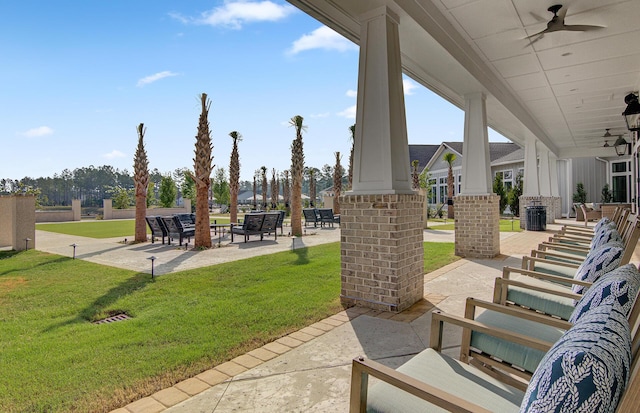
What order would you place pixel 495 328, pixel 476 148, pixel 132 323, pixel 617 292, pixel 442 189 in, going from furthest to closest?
pixel 442 189
pixel 476 148
pixel 132 323
pixel 495 328
pixel 617 292

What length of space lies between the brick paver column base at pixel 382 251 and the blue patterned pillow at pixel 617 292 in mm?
2301

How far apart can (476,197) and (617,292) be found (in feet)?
20.2

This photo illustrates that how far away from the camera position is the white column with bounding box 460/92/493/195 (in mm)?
6988

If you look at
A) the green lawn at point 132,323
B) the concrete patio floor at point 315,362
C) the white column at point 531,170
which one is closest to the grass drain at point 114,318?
the green lawn at point 132,323

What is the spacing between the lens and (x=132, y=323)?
3.48 meters

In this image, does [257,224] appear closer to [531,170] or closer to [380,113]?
[380,113]

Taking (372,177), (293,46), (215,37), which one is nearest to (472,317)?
(372,177)

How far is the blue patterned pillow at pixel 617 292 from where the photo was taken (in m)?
1.17

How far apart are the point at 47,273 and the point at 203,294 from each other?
361cm

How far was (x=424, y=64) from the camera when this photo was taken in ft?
18.1

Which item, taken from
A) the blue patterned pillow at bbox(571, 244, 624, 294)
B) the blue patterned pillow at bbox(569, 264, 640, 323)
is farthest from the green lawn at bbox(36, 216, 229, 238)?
the blue patterned pillow at bbox(569, 264, 640, 323)

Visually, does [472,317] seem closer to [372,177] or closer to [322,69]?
[372,177]

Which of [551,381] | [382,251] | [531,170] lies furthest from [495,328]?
[531,170]

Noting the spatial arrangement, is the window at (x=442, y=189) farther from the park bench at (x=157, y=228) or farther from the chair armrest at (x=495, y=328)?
the chair armrest at (x=495, y=328)
